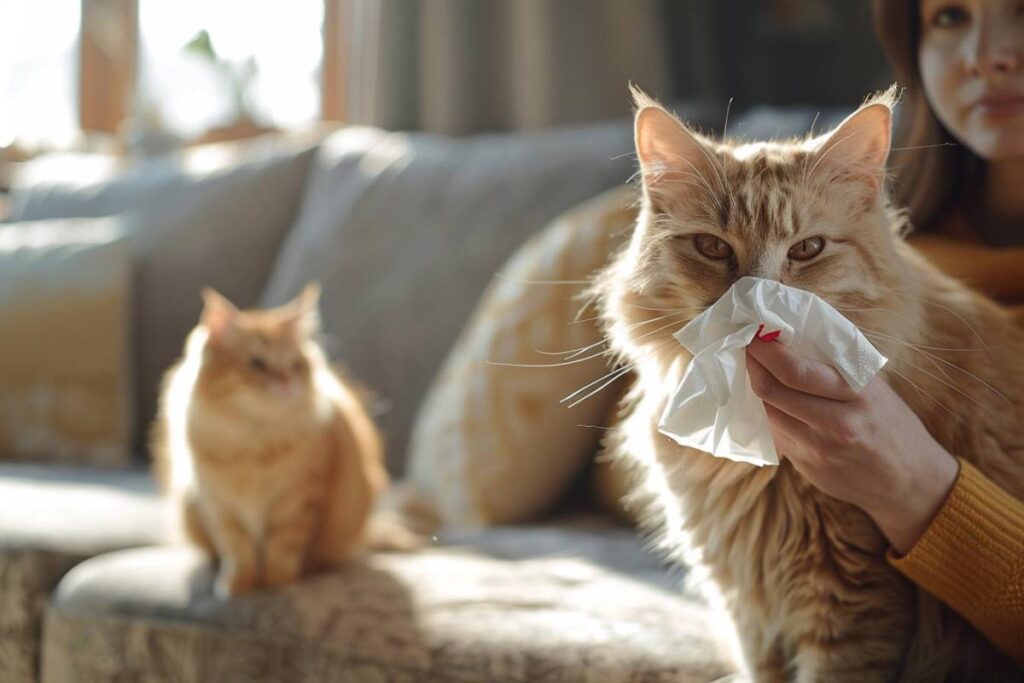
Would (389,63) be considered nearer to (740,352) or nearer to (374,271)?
(374,271)

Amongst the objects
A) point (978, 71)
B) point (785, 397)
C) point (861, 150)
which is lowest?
point (785, 397)

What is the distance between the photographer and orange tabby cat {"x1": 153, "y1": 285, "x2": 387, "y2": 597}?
4.91 ft

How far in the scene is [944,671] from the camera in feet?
3.33

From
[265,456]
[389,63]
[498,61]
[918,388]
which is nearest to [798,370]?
[918,388]

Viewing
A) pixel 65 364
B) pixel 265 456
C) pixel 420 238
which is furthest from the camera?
pixel 65 364

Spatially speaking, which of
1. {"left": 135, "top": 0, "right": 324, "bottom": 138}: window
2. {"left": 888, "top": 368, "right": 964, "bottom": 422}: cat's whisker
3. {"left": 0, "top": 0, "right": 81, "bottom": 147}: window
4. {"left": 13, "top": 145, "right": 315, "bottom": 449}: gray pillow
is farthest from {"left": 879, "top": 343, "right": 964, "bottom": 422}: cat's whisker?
{"left": 0, "top": 0, "right": 81, "bottom": 147}: window

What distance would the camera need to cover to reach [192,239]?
8.55 ft

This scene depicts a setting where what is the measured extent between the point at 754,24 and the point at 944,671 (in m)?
2.45

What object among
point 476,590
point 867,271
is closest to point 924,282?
point 867,271

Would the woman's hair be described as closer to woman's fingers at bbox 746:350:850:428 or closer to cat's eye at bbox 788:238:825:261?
cat's eye at bbox 788:238:825:261

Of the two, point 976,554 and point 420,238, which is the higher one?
point 420,238

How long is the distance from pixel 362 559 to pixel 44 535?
21.0 inches

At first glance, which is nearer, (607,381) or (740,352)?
(740,352)

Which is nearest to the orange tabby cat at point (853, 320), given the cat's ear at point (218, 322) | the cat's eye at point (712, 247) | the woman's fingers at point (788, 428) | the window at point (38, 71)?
the cat's eye at point (712, 247)
